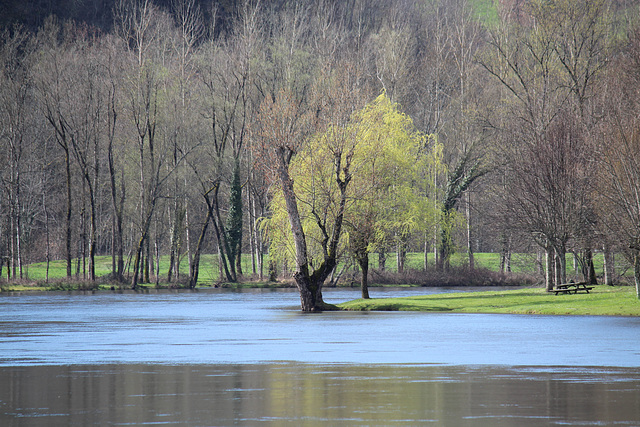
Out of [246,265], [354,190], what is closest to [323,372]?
[354,190]

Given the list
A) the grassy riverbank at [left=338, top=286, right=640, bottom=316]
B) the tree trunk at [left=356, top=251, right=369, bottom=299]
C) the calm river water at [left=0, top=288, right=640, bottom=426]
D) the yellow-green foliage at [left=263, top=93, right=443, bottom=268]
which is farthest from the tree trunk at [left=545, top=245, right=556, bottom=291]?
the calm river water at [left=0, top=288, right=640, bottom=426]

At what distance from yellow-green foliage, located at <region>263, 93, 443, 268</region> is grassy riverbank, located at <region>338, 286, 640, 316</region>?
4.14 metres

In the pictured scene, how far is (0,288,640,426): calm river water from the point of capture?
12.1 meters

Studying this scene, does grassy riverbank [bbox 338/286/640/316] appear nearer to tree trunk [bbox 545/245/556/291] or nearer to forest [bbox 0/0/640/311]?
tree trunk [bbox 545/245/556/291]

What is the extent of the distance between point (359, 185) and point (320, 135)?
337cm

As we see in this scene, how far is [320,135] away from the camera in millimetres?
43750

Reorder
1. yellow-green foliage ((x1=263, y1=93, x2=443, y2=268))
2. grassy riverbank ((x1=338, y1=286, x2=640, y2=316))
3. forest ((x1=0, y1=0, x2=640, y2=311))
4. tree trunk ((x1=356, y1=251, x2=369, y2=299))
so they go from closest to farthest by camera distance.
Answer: grassy riverbank ((x1=338, y1=286, x2=640, y2=316)) < yellow-green foliage ((x1=263, y1=93, x2=443, y2=268)) < forest ((x1=0, y1=0, x2=640, y2=311)) < tree trunk ((x1=356, y1=251, x2=369, y2=299))

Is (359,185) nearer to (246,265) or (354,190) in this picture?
(354,190)

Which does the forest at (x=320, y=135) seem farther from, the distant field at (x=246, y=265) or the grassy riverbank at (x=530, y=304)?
the grassy riverbank at (x=530, y=304)

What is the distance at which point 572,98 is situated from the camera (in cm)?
5369

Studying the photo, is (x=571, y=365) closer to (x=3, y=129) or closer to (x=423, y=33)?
(x=3, y=129)

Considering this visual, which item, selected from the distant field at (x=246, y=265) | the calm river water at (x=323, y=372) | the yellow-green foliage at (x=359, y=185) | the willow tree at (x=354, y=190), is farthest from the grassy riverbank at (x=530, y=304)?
the distant field at (x=246, y=265)

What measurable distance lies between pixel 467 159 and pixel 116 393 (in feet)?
193

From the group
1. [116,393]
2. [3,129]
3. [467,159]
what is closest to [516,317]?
[116,393]
